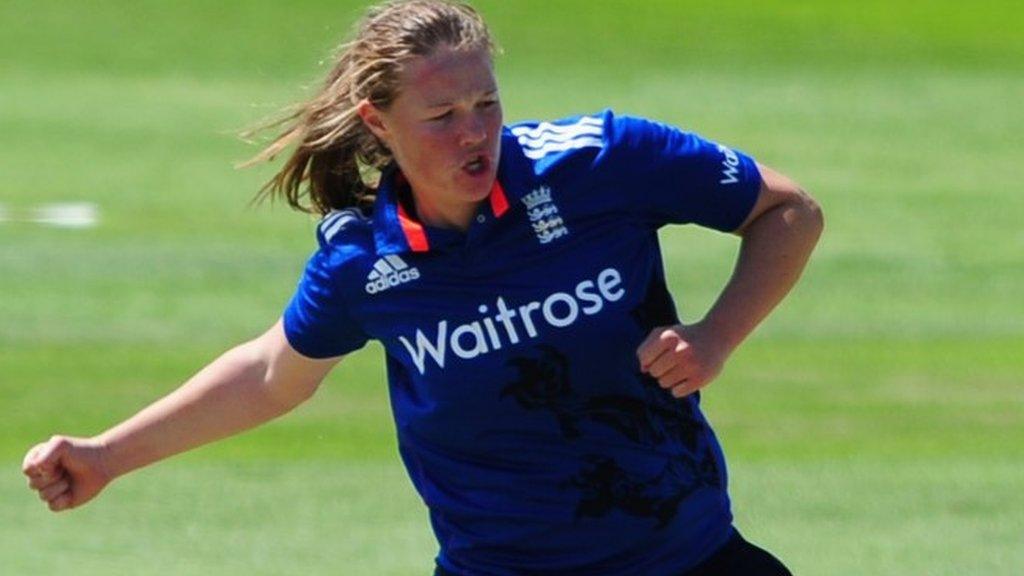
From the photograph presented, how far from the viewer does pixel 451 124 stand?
4379mm

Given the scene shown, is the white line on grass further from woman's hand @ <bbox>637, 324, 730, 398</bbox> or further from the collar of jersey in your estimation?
woman's hand @ <bbox>637, 324, 730, 398</bbox>

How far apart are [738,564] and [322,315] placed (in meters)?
0.94

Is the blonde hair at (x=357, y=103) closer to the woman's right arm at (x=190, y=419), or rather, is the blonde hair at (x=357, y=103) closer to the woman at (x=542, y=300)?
the woman at (x=542, y=300)

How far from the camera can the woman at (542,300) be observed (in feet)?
14.5

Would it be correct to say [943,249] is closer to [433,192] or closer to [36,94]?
[36,94]

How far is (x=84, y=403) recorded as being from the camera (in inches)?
431

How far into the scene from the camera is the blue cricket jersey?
4422mm

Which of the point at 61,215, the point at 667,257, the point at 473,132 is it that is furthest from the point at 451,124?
the point at 61,215

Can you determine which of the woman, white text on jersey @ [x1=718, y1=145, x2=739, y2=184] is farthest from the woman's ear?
white text on jersey @ [x1=718, y1=145, x2=739, y2=184]

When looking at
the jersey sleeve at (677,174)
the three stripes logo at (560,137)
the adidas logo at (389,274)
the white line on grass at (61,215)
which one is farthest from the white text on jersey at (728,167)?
the white line on grass at (61,215)

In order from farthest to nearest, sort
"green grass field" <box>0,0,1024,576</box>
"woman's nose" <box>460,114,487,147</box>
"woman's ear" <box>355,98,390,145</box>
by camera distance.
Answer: "green grass field" <box>0,0,1024,576</box> → "woman's ear" <box>355,98,390,145</box> → "woman's nose" <box>460,114,487,147</box>

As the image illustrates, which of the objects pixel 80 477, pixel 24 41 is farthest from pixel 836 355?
pixel 24 41

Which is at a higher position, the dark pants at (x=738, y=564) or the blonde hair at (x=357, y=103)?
the blonde hair at (x=357, y=103)

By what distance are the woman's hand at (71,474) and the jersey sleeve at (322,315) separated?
1.58 feet
